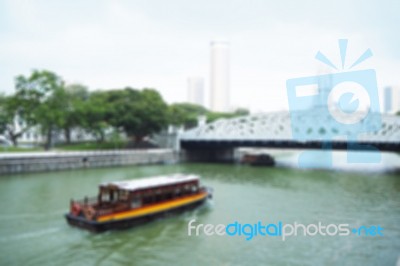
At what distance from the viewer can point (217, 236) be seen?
37.3 ft

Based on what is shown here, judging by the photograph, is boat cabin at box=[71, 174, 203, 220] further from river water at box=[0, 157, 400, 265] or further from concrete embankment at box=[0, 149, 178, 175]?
concrete embankment at box=[0, 149, 178, 175]

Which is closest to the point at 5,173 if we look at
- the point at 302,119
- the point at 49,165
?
the point at 49,165

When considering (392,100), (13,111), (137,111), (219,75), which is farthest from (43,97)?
(219,75)

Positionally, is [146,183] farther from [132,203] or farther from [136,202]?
[132,203]

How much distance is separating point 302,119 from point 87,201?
2325 centimetres

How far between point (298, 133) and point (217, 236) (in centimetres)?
2160

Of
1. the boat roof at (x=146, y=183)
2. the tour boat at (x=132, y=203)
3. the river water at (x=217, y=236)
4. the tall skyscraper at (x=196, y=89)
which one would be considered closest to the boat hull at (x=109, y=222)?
the tour boat at (x=132, y=203)

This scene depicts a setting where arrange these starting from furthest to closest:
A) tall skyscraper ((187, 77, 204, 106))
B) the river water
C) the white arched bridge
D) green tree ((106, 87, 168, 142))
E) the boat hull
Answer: tall skyscraper ((187, 77, 204, 106)) < green tree ((106, 87, 168, 142)) < the white arched bridge < the boat hull < the river water

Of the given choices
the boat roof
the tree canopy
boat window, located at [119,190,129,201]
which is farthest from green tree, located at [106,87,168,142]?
boat window, located at [119,190,129,201]

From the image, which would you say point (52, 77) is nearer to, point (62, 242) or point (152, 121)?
point (152, 121)

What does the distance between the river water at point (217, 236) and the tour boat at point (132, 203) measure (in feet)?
1.05

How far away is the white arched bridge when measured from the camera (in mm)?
27831

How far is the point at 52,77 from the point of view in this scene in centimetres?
3384

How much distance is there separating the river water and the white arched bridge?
647 cm
